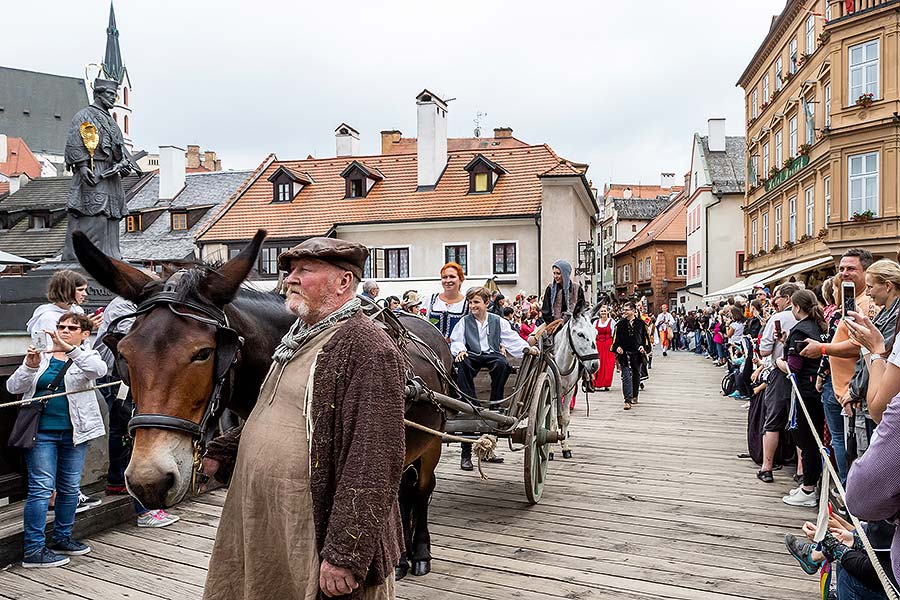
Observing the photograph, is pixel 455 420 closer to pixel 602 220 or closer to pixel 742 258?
pixel 742 258

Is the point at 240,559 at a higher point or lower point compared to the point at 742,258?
lower

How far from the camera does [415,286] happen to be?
26.2 meters

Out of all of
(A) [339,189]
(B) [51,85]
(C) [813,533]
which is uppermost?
(B) [51,85]

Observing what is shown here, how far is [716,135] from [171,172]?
32553 mm

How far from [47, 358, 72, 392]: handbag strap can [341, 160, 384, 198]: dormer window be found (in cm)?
2608

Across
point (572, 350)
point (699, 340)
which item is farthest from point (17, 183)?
point (572, 350)

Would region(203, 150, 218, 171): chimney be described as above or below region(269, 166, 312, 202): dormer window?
above

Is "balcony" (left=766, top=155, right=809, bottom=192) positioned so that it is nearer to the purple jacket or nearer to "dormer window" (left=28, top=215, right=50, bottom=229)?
the purple jacket

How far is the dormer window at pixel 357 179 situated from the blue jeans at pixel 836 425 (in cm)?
2585

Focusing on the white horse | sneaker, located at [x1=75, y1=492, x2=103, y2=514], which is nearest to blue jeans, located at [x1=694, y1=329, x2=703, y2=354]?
the white horse

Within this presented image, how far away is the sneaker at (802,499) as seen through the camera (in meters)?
6.11

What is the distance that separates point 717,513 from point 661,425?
4977 mm

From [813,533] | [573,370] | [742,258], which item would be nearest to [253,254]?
[813,533]

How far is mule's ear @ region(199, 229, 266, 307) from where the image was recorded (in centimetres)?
261
